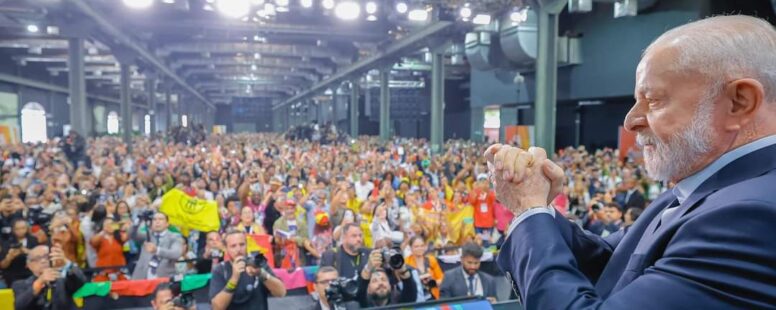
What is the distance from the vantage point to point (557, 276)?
1.04 metres

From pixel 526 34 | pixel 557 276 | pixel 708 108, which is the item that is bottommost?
pixel 557 276

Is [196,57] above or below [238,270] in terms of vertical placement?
above

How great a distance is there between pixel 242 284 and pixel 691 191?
450 cm

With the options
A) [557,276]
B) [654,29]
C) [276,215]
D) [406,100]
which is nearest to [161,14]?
[406,100]

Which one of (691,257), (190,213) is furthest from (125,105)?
(691,257)

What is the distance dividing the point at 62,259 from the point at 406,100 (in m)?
22.9

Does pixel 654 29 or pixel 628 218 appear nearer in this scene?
pixel 628 218

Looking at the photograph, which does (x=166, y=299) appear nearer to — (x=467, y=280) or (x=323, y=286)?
(x=323, y=286)

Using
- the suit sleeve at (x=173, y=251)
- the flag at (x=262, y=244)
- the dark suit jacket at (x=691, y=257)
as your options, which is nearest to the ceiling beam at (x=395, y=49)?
the flag at (x=262, y=244)

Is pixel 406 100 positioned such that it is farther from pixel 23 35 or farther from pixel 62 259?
pixel 62 259

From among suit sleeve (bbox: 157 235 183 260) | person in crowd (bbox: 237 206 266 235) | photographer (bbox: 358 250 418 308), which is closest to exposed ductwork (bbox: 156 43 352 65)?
person in crowd (bbox: 237 206 266 235)

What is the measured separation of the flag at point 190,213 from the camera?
25.9 ft

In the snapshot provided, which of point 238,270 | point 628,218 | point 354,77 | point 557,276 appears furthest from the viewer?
point 354,77

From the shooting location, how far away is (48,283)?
5.12 m
